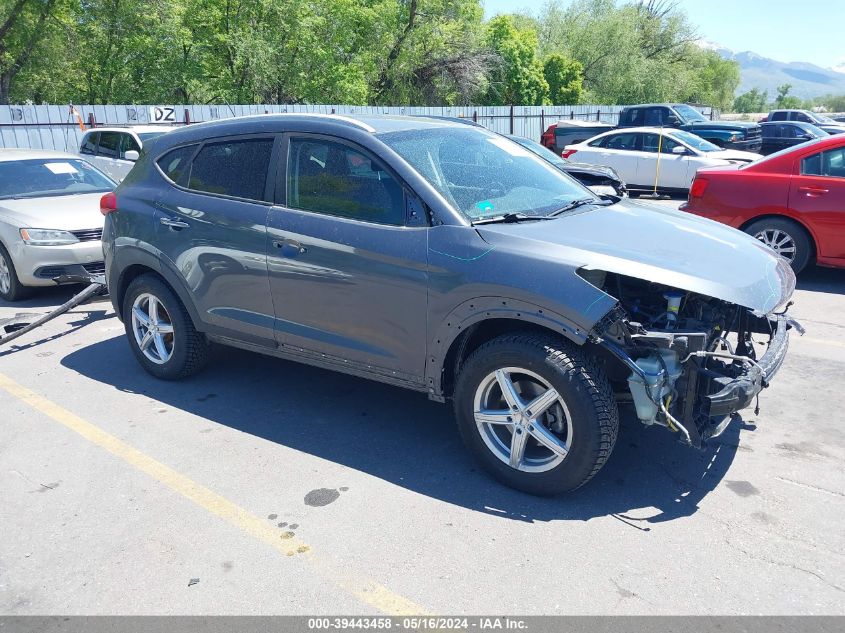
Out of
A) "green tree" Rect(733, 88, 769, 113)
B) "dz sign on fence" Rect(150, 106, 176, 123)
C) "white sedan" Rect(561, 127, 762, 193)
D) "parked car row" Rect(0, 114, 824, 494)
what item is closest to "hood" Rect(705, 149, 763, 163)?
"white sedan" Rect(561, 127, 762, 193)

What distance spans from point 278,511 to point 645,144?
1377 centimetres

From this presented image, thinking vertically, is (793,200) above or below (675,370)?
above

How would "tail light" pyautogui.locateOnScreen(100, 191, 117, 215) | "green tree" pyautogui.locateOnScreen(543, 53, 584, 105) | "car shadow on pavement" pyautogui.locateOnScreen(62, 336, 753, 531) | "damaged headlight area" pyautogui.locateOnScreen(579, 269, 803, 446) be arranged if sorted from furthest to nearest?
1. "green tree" pyautogui.locateOnScreen(543, 53, 584, 105)
2. "tail light" pyautogui.locateOnScreen(100, 191, 117, 215)
3. "car shadow on pavement" pyautogui.locateOnScreen(62, 336, 753, 531)
4. "damaged headlight area" pyautogui.locateOnScreen(579, 269, 803, 446)

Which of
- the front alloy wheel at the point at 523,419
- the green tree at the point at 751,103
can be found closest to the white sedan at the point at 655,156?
the front alloy wheel at the point at 523,419

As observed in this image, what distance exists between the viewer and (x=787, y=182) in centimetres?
758

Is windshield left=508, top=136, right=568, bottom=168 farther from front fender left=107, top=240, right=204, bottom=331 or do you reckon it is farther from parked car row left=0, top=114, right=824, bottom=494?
front fender left=107, top=240, right=204, bottom=331

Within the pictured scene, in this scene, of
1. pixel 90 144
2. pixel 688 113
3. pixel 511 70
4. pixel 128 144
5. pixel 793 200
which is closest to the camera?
pixel 793 200

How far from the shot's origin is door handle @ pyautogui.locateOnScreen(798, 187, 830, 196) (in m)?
7.35

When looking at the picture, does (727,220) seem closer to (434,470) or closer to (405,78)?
(434,470)

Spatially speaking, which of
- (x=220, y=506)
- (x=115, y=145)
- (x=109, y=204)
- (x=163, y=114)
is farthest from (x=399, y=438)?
(x=163, y=114)

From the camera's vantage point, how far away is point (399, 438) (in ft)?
14.3

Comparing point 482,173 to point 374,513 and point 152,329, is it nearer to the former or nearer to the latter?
point 374,513

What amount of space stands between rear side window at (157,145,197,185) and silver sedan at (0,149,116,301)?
7.82 feet

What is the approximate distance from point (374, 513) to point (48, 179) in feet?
23.6
